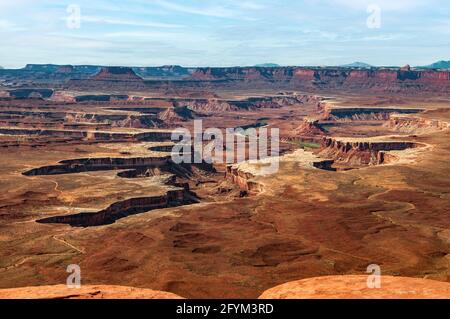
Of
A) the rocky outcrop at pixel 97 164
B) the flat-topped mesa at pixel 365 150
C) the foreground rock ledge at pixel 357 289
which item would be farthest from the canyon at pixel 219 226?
the flat-topped mesa at pixel 365 150

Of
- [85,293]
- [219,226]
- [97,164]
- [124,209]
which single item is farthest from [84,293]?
[97,164]

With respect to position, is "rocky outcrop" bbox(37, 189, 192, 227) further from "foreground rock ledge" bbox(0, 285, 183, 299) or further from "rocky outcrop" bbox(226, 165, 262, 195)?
"foreground rock ledge" bbox(0, 285, 183, 299)

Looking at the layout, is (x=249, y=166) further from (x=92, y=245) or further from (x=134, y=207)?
(x=92, y=245)

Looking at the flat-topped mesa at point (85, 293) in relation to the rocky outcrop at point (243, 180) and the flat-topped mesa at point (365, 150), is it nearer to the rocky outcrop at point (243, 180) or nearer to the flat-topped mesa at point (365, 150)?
the rocky outcrop at point (243, 180)

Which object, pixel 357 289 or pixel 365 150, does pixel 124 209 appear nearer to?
pixel 357 289

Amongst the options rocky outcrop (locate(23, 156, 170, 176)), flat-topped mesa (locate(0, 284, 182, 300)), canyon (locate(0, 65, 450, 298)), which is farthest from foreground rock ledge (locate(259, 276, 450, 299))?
rocky outcrop (locate(23, 156, 170, 176))
